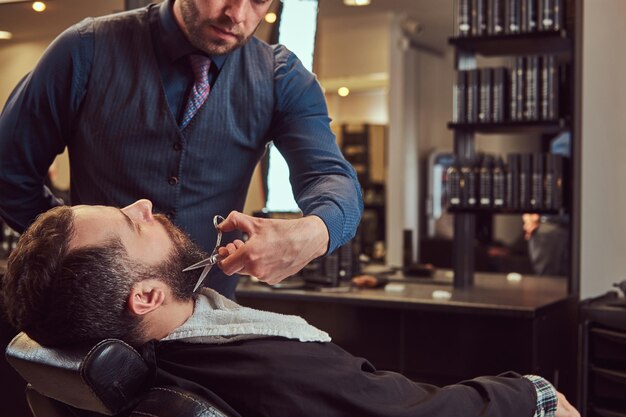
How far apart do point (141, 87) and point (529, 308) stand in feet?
5.86

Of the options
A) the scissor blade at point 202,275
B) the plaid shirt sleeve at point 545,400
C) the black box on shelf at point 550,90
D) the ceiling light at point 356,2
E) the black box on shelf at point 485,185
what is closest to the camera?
the scissor blade at point 202,275

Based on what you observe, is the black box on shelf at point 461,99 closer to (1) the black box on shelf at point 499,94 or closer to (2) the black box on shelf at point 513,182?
(1) the black box on shelf at point 499,94

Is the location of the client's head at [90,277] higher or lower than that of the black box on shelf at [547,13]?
lower

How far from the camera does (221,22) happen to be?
1.71m

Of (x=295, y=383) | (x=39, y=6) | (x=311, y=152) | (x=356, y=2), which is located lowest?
(x=295, y=383)

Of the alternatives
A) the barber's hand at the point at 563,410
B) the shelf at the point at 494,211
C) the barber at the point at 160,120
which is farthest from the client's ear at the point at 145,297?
the shelf at the point at 494,211

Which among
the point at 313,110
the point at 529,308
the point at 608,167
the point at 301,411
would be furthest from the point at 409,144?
the point at 301,411

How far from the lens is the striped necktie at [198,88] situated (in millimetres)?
1861

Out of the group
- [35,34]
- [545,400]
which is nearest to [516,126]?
[35,34]

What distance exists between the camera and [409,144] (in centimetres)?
911

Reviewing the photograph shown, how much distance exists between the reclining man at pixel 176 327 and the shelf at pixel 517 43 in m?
2.53

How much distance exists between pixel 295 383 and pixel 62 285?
0.39 m

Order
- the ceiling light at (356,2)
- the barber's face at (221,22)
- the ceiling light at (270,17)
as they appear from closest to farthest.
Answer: the barber's face at (221,22)
the ceiling light at (270,17)
the ceiling light at (356,2)

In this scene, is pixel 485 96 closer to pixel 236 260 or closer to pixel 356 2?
pixel 236 260
